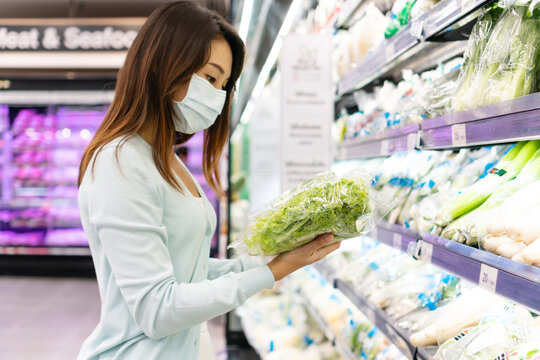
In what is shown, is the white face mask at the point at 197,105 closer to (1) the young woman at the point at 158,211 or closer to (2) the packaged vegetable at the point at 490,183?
(1) the young woman at the point at 158,211

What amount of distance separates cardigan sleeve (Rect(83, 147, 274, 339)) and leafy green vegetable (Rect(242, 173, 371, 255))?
169mm

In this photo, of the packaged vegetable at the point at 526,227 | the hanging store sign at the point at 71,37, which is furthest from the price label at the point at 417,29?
the hanging store sign at the point at 71,37

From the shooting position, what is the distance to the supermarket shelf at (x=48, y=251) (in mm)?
7125

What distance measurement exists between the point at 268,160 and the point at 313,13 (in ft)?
5.42

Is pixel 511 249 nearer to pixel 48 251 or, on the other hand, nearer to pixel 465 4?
pixel 465 4

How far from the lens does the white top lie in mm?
1162

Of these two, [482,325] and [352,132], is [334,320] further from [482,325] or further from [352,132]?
[482,325]

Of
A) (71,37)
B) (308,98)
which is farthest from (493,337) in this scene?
(71,37)

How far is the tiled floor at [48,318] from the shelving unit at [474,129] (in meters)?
2.96

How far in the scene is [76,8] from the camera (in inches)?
305

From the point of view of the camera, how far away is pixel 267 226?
52.2 inches

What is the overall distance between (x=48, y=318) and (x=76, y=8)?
4793mm

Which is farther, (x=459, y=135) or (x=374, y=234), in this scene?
(x=374, y=234)

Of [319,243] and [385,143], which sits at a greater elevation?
[385,143]
